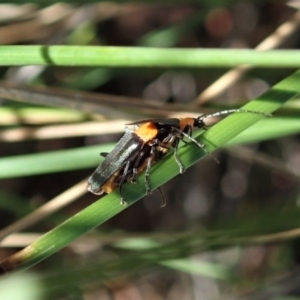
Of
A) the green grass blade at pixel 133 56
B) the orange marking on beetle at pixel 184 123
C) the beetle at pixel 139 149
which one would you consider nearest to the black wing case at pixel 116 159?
the beetle at pixel 139 149

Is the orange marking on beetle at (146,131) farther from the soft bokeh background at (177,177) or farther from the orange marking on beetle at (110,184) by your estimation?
the soft bokeh background at (177,177)

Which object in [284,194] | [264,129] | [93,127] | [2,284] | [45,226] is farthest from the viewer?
[284,194]

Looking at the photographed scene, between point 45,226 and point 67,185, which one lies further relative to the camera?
point 67,185

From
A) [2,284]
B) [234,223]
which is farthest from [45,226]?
[2,284]

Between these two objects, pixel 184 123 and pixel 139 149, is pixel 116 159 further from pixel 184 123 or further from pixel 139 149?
pixel 184 123

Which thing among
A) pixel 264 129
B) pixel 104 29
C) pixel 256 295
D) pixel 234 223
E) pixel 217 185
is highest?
pixel 104 29

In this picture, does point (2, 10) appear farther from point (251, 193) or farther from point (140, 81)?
point (251, 193)

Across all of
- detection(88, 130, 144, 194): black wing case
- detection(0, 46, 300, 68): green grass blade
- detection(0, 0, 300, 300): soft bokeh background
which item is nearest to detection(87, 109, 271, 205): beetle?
detection(88, 130, 144, 194): black wing case
